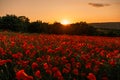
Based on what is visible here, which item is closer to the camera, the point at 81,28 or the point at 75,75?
the point at 75,75

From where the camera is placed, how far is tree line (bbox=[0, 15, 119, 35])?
5053 centimetres

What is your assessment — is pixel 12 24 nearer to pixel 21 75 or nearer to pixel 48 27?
pixel 48 27

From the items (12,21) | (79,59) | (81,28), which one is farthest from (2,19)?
(79,59)

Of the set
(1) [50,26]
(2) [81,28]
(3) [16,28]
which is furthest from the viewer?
(3) [16,28]

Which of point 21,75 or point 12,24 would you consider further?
point 12,24

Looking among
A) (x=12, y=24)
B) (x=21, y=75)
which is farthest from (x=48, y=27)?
(x=21, y=75)

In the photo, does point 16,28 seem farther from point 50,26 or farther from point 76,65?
point 76,65

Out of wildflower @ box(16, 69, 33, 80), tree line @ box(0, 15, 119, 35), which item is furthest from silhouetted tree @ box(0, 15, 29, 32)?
wildflower @ box(16, 69, 33, 80)

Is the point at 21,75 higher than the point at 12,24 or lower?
higher

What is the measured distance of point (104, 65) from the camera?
745 cm

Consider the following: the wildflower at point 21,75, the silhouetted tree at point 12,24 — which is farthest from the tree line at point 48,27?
the wildflower at point 21,75

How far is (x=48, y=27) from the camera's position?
181 feet

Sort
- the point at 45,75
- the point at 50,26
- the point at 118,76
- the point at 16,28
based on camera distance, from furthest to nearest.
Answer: the point at 16,28, the point at 50,26, the point at 118,76, the point at 45,75

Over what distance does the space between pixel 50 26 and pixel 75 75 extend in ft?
160
